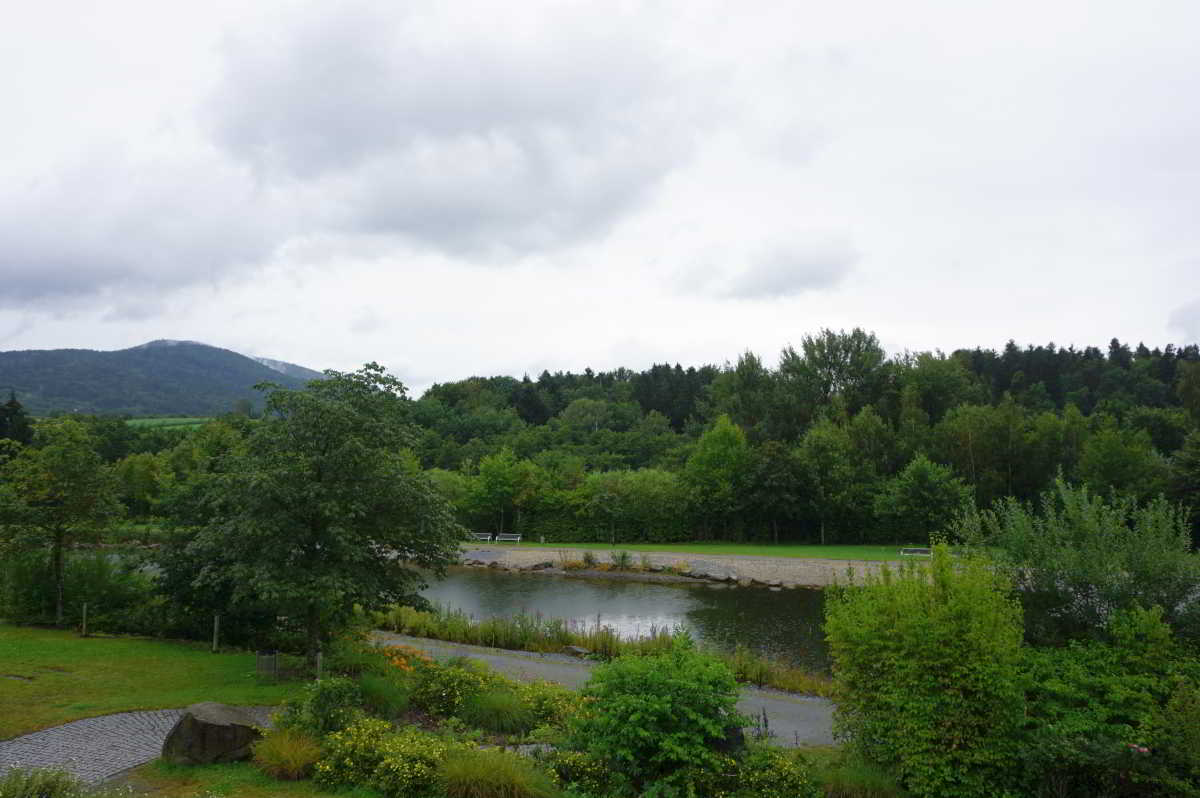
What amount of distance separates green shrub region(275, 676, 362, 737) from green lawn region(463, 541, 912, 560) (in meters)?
34.9

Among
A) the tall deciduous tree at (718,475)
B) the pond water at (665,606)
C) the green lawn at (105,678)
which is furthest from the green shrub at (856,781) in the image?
the tall deciduous tree at (718,475)

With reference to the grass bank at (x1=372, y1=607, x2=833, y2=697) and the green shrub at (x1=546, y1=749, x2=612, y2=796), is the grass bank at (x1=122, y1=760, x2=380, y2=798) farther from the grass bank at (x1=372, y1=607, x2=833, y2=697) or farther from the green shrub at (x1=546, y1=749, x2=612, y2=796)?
the grass bank at (x1=372, y1=607, x2=833, y2=697)

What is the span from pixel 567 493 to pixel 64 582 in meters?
36.7

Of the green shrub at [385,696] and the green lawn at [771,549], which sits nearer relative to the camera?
the green shrub at [385,696]

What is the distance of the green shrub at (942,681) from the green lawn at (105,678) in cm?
1026

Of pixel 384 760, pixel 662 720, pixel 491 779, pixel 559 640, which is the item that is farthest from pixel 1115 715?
pixel 559 640

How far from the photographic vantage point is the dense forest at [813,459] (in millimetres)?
47062

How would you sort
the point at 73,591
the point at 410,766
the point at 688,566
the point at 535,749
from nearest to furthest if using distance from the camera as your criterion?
the point at 410,766 → the point at 535,749 → the point at 73,591 → the point at 688,566

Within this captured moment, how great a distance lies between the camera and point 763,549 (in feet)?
156

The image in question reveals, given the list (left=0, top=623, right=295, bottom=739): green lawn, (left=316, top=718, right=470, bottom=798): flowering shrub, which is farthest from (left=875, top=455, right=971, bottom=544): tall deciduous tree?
(left=316, top=718, right=470, bottom=798): flowering shrub

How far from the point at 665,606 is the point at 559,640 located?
11218 mm

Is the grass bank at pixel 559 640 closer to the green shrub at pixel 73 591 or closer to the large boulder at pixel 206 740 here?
the green shrub at pixel 73 591

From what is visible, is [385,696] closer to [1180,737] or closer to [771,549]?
[1180,737]

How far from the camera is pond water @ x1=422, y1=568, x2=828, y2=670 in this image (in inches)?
980
